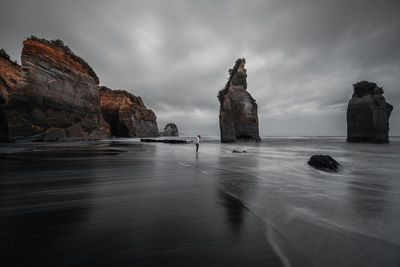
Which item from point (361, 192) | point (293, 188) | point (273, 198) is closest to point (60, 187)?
point (273, 198)

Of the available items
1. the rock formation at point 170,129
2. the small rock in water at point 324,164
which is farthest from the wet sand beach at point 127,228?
the rock formation at point 170,129

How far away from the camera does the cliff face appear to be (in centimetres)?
2572

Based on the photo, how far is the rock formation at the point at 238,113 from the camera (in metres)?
35.0

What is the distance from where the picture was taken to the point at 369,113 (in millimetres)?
34469

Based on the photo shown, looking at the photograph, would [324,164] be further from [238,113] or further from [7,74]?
[7,74]

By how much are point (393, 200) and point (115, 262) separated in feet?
18.2

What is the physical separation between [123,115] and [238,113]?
46.0 m

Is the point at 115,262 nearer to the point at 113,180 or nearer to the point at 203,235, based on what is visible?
the point at 203,235

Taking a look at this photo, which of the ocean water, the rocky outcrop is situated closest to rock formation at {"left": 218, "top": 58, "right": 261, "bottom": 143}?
the ocean water

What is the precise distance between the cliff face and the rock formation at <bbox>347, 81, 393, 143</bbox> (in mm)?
64815

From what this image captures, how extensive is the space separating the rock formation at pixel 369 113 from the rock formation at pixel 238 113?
23.8 m

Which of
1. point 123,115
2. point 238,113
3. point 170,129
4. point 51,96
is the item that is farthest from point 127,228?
point 170,129

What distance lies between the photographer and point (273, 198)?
344 centimetres

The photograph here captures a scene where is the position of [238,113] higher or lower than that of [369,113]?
lower
